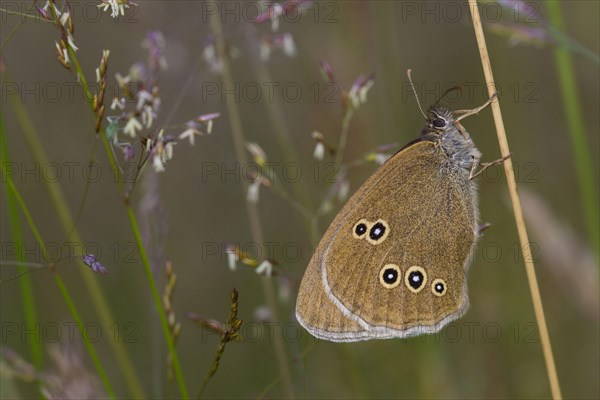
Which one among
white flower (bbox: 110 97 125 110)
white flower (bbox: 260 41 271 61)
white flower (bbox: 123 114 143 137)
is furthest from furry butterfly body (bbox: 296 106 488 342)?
white flower (bbox: 110 97 125 110)

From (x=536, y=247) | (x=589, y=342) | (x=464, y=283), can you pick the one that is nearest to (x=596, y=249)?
(x=464, y=283)

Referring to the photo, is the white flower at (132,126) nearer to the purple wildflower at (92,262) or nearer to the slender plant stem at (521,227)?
the purple wildflower at (92,262)

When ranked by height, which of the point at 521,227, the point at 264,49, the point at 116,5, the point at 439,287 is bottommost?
the point at 439,287

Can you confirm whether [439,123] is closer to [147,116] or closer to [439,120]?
[439,120]

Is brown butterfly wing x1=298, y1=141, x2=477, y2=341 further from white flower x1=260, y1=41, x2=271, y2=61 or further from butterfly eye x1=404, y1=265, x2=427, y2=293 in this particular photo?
white flower x1=260, y1=41, x2=271, y2=61

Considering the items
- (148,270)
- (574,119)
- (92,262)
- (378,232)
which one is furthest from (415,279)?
(92,262)

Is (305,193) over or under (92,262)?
under
